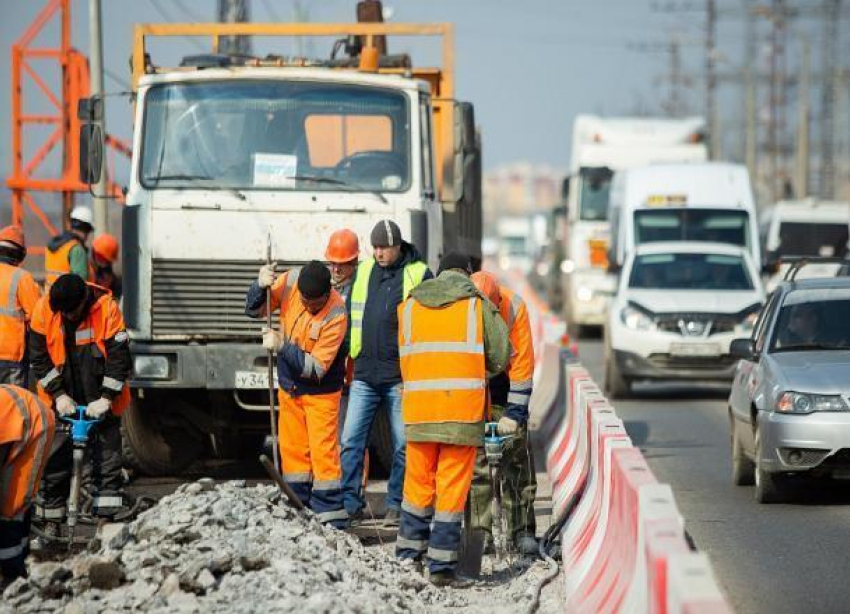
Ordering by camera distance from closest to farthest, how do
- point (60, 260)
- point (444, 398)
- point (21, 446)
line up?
point (21, 446) < point (444, 398) < point (60, 260)

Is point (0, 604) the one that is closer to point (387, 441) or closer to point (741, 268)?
point (387, 441)

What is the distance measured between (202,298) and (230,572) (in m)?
5.05

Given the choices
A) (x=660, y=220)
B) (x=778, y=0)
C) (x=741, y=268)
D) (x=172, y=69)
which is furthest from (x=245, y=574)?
(x=778, y=0)

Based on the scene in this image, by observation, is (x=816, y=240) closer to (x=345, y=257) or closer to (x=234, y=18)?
(x=234, y=18)

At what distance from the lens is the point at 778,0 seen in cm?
6469

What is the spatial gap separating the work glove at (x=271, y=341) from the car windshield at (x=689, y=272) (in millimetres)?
11901

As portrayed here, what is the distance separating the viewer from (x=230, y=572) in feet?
27.1

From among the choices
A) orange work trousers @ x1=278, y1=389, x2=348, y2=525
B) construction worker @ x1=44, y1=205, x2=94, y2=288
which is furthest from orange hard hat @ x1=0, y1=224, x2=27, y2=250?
orange work trousers @ x1=278, y1=389, x2=348, y2=525

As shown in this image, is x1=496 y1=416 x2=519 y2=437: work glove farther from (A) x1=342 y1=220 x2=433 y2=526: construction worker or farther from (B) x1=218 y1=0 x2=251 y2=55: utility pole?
(B) x1=218 y1=0 x2=251 y2=55: utility pole

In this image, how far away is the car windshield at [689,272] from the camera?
72.0ft

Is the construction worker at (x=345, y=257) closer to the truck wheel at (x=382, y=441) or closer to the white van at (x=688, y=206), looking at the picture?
the truck wheel at (x=382, y=441)

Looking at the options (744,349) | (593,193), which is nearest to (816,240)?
(593,193)

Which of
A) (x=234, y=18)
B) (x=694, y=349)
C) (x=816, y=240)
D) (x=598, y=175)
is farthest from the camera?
(x=816, y=240)

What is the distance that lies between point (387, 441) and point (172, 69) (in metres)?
3.41
